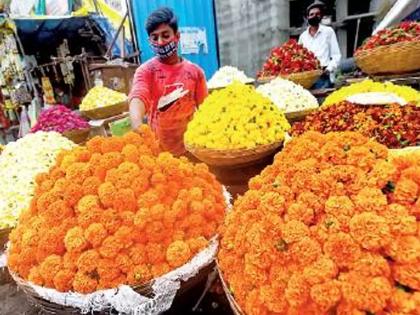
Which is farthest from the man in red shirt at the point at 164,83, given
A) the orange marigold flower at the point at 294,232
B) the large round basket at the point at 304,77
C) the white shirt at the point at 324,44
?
the white shirt at the point at 324,44

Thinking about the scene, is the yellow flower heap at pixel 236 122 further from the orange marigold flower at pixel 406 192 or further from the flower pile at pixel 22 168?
the orange marigold flower at pixel 406 192

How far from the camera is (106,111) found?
458 centimetres

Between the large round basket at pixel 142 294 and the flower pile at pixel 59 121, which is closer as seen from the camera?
the large round basket at pixel 142 294

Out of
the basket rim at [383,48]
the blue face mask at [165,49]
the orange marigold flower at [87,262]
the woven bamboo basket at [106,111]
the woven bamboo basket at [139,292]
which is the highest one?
the blue face mask at [165,49]

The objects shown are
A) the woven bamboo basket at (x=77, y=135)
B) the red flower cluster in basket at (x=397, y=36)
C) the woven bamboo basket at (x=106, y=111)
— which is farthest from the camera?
the woven bamboo basket at (x=106, y=111)

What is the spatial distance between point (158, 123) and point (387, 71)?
1.99 metres

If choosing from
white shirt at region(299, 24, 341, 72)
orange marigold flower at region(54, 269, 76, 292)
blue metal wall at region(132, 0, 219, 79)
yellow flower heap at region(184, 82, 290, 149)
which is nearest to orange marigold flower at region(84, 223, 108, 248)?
orange marigold flower at region(54, 269, 76, 292)

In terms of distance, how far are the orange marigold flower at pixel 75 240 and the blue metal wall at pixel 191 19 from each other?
18.6ft

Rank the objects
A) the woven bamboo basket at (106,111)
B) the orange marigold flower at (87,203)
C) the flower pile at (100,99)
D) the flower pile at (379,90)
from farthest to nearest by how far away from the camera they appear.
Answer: the flower pile at (100,99) < the woven bamboo basket at (106,111) < the flower pile at (379,90) < the orange marigold flower at (87,203)

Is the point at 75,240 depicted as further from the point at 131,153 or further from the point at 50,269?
the point at 131,153

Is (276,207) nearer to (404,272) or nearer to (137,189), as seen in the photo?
(404,272)

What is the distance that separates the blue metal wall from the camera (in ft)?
20.7

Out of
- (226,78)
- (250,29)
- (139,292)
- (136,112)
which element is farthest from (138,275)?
(250,29)

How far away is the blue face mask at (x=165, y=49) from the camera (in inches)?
106
